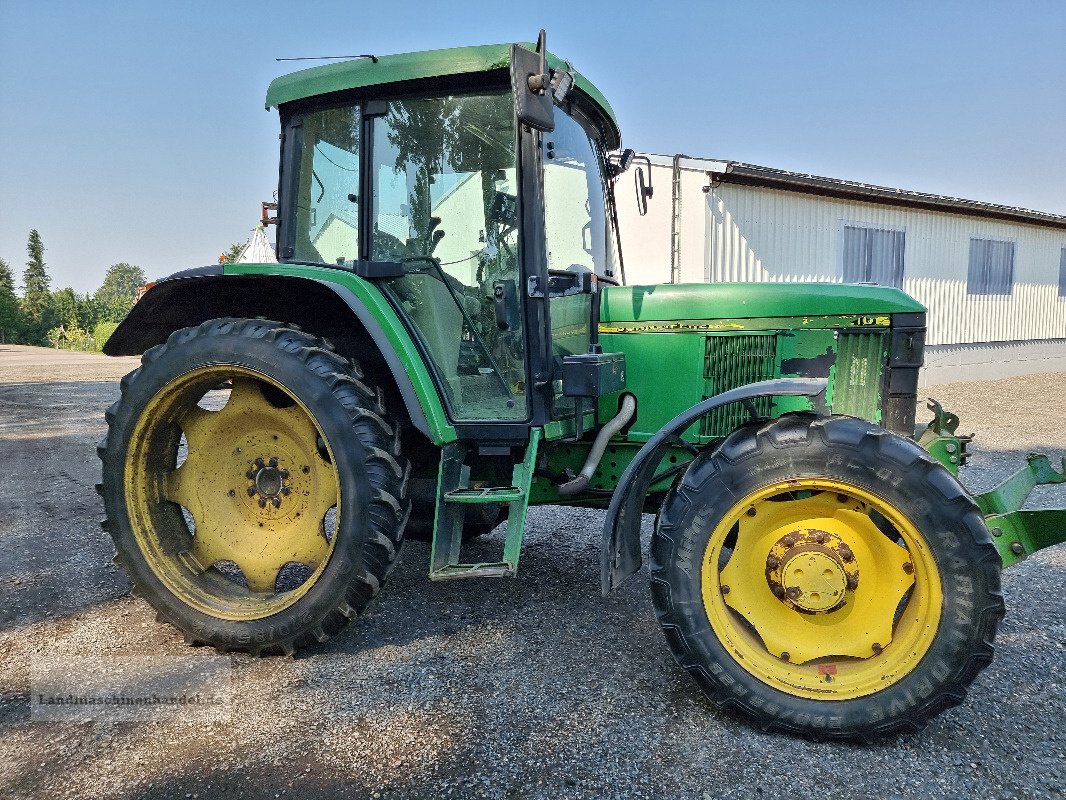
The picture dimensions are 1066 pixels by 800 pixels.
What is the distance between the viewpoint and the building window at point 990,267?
15.1 meters

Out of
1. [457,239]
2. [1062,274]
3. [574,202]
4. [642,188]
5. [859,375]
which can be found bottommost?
[859,375]

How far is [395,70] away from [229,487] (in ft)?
6.57

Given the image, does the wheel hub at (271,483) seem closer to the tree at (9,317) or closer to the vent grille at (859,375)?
the vent grille at (859,375)

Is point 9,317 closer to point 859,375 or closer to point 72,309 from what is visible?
point 72,309

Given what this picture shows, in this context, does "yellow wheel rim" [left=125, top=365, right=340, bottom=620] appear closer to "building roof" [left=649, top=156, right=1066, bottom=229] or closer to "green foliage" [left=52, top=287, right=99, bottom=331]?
"building roof" [left=649, top=156, right=1066, bottom=229]

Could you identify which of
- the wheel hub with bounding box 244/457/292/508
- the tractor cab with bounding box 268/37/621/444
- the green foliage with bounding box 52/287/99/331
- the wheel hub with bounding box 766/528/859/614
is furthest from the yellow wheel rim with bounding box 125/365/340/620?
the green foliage with bounding box 52/287/99/331

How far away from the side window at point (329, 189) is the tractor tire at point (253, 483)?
1.62 feet

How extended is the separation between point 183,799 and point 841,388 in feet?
9.40

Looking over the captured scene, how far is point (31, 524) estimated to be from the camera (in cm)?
498

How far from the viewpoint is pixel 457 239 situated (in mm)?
3158

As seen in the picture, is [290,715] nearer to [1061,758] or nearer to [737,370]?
[737,370]

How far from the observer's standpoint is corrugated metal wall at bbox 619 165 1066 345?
1084 centimetres

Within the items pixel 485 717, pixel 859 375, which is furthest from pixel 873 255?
pixel 485 717

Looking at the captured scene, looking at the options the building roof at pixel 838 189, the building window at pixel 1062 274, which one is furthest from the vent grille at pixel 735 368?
the building window at pixel 1062 274
